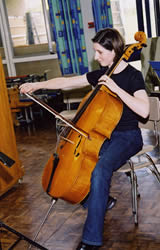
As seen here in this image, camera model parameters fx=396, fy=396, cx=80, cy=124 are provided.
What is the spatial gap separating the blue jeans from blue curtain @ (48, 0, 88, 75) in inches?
140

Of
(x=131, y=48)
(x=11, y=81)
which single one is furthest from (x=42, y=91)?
(x=131, y=48)

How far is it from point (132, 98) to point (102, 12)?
354 centimetres

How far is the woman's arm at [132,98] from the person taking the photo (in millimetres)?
2096

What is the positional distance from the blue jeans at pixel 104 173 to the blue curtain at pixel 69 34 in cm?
355

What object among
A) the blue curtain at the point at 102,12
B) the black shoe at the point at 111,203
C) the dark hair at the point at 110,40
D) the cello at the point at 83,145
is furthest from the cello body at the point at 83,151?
the blue curtain at the point at 102,12

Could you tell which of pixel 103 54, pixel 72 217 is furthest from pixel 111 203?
pixel 103 54

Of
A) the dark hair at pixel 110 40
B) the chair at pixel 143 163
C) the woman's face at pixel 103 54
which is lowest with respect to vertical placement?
the chair at pixel 143 163

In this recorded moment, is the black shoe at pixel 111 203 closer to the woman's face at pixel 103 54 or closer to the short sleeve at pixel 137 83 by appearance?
the short sleeve at pixel 137 83

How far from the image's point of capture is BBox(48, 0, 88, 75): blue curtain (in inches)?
224

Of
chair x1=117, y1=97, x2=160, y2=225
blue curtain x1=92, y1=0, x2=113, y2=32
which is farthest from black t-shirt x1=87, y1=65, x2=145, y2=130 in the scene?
blue curtain x1=92, y1=0, x2=113, y2=32

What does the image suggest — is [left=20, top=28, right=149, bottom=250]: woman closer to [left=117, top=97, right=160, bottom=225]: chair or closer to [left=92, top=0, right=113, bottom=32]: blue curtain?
[left=117, top=97, right=160, bottom=225]: chair

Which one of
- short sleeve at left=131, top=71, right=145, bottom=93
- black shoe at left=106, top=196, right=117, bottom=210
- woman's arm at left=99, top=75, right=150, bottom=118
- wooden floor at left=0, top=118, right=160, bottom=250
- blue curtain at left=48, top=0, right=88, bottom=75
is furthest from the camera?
blue curtain at left=48, top=0, right=88, bottom=75

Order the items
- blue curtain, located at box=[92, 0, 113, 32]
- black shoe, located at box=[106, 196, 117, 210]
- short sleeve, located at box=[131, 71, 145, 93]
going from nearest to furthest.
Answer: short sleeve, located at box=[131, 71, 145, 93] → black shoe, located at box=[106, 196, 117, 210] → blue curtain, located at box=[92, 0, 113, 32]

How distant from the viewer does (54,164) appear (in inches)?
86.4
